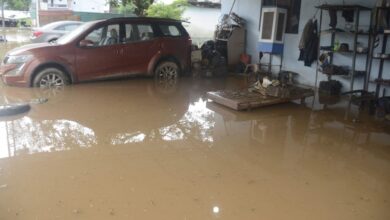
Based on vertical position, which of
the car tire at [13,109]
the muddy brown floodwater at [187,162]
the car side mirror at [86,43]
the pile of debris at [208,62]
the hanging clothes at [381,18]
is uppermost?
the hanging clothes at [381,18]

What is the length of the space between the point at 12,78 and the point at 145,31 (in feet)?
10.3

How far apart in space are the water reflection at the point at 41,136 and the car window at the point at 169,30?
4.13 m

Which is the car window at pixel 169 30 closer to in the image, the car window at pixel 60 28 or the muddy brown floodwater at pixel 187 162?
the muddy brown floodwater at pixel 187 162

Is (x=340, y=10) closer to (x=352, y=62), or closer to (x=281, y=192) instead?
(x=352, y=62)

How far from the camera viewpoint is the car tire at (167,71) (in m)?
8.96

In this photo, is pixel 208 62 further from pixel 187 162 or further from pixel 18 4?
pixel 18 4

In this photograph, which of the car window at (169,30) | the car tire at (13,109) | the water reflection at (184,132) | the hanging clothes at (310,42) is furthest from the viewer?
the car window at (169,30)

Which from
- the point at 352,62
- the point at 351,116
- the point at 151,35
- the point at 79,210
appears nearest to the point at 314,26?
the point at 352,62

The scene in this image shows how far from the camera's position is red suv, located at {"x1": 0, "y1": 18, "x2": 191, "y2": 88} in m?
7.31

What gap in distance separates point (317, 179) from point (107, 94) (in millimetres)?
4885

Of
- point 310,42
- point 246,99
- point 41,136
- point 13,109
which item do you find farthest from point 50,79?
point 310,42

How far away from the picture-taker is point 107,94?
24.3 feet

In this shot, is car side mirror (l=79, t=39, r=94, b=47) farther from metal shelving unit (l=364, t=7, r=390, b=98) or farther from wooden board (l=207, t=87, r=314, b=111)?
metal shelving unit (l=364, t=7, r=390, b=98)

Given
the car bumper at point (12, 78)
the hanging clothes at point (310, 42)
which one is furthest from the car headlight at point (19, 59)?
the hanging clothes at point (310, 42)
